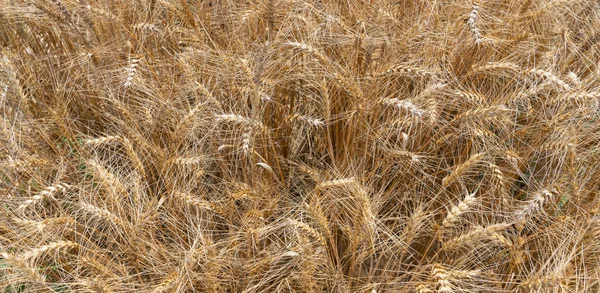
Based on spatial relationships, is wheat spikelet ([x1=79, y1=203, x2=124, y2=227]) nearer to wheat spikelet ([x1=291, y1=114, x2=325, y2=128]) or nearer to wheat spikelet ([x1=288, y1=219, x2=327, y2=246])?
wheat spikelet ([x1=288, y1=219, x2=327, y2=246])

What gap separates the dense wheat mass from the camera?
1422mm

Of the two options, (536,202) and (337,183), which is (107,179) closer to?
(337,183)

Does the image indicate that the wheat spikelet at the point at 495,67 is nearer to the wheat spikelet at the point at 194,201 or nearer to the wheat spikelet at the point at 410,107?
the wheat spikelet at the point at 410,107

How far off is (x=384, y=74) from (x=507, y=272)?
0.66 m

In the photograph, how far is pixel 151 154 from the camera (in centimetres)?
178

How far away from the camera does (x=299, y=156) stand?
72.3 inches

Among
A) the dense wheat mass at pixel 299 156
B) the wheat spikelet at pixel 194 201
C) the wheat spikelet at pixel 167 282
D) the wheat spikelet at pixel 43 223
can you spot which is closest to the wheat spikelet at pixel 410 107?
the dense wheat mass at pixel 299 156

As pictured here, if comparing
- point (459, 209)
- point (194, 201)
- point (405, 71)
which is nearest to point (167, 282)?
point (194, 201)

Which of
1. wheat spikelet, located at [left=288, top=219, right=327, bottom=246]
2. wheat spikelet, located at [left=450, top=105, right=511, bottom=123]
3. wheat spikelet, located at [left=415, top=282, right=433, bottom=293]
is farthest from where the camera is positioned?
wheat spikelet, located at [left=450, top=105, right=511, bottom=123]

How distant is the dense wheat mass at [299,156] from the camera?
1.42m

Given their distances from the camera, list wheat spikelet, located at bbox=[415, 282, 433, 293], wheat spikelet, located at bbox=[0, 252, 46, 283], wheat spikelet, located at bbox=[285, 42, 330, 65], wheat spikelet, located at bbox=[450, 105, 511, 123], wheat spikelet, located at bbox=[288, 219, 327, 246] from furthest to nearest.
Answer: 1. wheat spikelet, located at bbox=[285, 42, 330, 65]
2. wheat spikelet, located at bbox=[450, 105, 511, 123]
3. wheat spikelet, located at bbox=[288, 219, 327, 246]
4. wheat spikelet, located at bbox=[415, 282, 433, 293]
5. wheat spikelet, located at bbox=[0, 252, 46, 283]

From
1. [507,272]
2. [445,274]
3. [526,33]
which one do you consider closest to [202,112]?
[445,274]

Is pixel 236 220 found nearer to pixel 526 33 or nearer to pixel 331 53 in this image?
pixel 331 53

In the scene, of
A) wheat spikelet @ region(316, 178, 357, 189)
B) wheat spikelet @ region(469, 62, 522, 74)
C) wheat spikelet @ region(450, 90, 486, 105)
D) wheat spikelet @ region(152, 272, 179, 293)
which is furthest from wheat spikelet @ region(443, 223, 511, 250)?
wheat spikelet @ region(152, 272, 179, 293)
